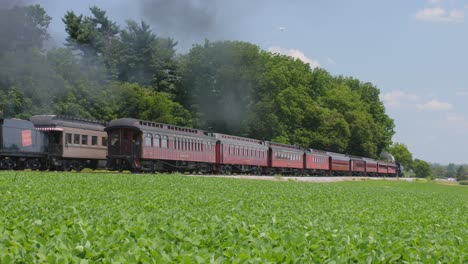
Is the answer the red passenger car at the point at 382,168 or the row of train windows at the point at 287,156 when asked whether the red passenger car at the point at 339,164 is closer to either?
the row of train windows at the point at 287,156

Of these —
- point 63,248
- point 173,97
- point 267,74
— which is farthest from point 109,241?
point 267,74

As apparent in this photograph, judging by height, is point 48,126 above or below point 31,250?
above

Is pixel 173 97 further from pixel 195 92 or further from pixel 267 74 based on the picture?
pixel 267 74

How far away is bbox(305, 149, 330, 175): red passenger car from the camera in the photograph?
240 ft

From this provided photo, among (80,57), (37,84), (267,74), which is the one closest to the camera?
(37,84)

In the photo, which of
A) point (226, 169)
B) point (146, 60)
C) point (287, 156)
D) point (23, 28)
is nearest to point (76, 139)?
point (226, 169)

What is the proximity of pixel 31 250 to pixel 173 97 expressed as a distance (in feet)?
243

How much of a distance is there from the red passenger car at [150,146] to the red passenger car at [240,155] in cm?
472

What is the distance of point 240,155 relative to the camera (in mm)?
55500

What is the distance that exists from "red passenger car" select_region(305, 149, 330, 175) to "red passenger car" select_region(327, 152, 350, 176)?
1.02m

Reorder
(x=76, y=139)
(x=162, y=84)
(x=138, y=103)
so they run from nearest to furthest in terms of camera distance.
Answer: (x=76, y=139)
(x=138, y=103)
(x=162, y=84)

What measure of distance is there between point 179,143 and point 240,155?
484 inches

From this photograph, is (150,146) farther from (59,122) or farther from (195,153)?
(195,153)

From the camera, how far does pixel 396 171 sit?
11962 cm
